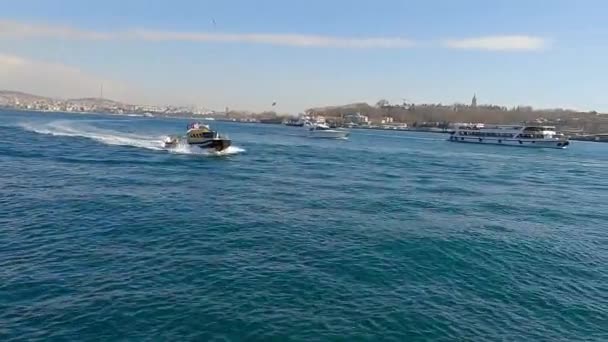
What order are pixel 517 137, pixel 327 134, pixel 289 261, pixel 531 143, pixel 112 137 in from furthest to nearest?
pixel 327 134
pixel 517 137
pixel 531 143
pixel 112 137
pixel 289 261

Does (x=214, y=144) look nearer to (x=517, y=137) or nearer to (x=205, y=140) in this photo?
(x=205, y=140)

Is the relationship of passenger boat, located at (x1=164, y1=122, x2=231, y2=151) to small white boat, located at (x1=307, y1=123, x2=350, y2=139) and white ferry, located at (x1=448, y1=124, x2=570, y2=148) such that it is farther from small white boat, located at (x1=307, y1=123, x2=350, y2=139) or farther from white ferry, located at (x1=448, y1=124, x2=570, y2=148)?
white ferry, located at (x1=448, y1=124, x2=570, y2=148)

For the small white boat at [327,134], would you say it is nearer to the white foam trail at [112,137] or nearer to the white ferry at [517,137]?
the white ferry at [517,137]

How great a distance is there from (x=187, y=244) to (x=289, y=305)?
22.4ft

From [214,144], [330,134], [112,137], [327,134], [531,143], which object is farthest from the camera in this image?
[327,134]

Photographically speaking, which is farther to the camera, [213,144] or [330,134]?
[330,134]

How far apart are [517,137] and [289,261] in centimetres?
9580

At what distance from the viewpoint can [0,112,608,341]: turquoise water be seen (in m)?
12.0

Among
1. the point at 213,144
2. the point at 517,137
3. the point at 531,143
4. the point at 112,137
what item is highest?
the point at 517,137

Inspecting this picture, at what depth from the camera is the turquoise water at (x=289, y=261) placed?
1198 cm

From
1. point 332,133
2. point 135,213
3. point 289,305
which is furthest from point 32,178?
point 332,133

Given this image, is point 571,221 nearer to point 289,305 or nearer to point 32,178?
point 289,305

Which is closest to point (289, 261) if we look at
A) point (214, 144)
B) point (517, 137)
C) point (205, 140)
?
point (214, 144)

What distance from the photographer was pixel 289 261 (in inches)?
650
